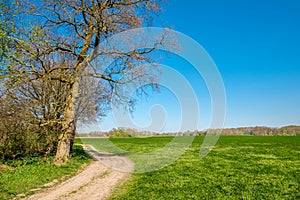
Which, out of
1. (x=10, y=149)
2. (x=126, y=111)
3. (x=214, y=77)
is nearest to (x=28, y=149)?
(x=10, y=149)

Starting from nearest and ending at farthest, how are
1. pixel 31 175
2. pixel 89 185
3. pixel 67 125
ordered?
pixel 89 185
pixel 31 175
pixel 67 125

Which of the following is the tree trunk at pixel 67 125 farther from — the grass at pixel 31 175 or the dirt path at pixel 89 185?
the dirt path at pixel 89 185

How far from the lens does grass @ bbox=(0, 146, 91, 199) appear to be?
815cm

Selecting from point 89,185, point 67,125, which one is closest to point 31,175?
point 89,185

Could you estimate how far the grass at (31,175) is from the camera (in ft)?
26.7

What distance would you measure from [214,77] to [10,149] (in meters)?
12.2

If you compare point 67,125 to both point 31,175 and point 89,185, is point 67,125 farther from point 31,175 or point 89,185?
point 89,185

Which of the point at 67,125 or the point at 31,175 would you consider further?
the point at 67,125

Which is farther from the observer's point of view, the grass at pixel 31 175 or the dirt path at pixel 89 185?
the grass at pixel 31 175

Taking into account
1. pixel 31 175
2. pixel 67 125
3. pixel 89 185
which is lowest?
pixel 89 185

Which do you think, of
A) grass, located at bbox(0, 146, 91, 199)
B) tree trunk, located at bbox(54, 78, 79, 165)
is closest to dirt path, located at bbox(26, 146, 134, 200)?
grass, located at bbox(0, 146, 91, 199)

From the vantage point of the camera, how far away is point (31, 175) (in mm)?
9977

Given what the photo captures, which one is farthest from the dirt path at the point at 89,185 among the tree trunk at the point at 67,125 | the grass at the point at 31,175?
the tree trunk at the point at 67,125

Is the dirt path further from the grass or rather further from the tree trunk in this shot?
the tree trunk
